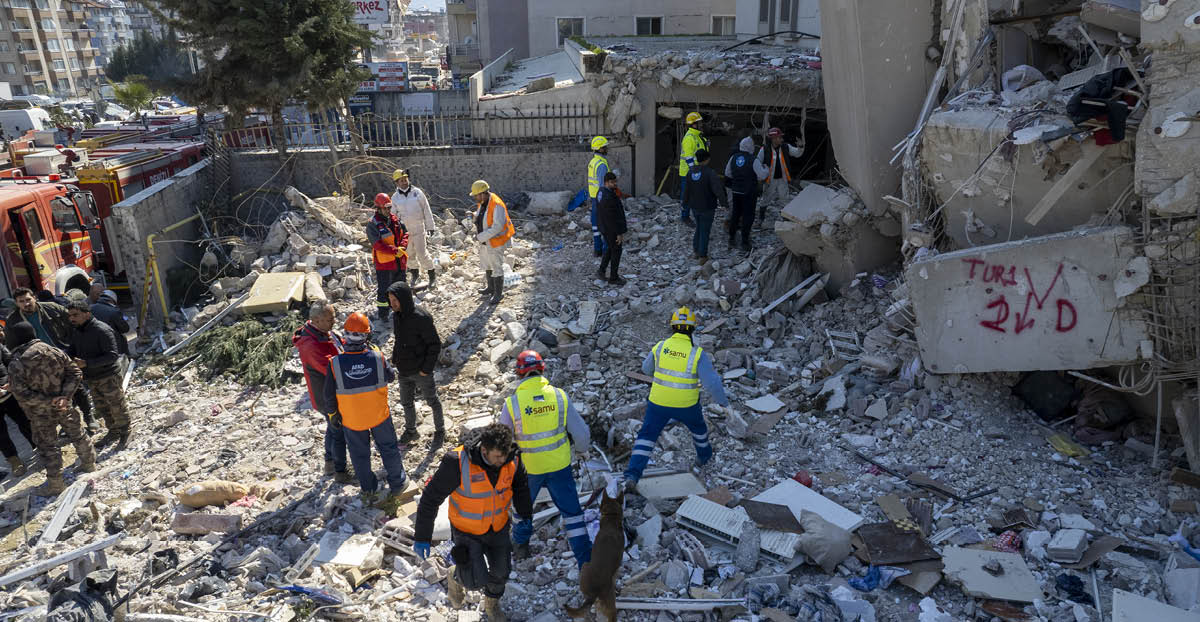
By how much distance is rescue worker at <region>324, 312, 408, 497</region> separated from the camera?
5250 mm

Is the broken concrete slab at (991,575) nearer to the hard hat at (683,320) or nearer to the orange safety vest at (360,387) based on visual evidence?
the hard hat at (683,320)

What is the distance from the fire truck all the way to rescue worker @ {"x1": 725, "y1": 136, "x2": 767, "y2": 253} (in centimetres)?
819

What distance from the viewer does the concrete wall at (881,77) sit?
7.76 m

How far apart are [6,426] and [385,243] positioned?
3.81m

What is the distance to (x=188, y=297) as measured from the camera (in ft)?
33.2

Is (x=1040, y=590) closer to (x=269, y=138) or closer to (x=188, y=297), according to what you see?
(x=188, y=297)

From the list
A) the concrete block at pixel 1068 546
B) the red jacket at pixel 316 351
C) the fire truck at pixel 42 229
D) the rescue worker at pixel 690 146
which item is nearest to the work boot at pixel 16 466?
the fire truck at pixel 42 229

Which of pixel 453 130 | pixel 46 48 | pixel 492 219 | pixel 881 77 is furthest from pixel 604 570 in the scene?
pixel 46 48

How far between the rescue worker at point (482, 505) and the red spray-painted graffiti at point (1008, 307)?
404 centimetres

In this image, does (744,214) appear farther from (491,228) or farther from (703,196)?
(491,228)

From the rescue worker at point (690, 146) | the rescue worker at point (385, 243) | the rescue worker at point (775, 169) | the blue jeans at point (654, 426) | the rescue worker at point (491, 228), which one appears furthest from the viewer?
the rescue worker at point (775, 169)

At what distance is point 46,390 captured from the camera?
19.5 feet

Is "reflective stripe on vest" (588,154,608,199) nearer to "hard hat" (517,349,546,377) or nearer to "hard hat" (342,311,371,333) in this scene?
"hard hat" (342,311,371,333)

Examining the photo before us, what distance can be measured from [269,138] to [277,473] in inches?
366
